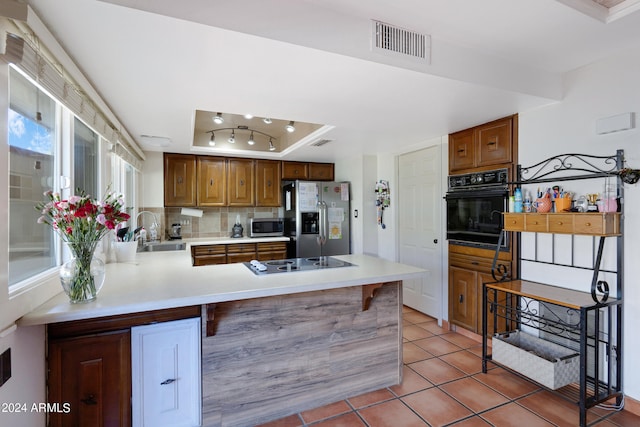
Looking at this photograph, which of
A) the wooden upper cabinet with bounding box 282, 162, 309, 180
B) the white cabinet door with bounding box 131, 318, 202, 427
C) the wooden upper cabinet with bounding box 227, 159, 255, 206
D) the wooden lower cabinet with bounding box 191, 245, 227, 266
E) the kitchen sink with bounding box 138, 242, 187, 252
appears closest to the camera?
the white cabinet door with bounding box 131, 318, 202, 427

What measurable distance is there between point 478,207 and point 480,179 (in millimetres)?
273

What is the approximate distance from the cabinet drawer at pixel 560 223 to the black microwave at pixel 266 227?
3665mm

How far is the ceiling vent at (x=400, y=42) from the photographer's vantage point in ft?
5.40

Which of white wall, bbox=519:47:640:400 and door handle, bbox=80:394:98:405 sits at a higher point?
white wall, bbox=519:47:640:400

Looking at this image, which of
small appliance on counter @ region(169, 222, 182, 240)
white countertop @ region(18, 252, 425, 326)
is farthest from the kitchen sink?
white countertop @ region(18, 252, 425, 326)

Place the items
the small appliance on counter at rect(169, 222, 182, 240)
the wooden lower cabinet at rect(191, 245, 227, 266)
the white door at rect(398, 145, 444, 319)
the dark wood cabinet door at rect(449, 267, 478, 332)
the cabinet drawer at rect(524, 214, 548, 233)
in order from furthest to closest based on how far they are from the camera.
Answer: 1. the small appliance on counter at rect(169, 222, 182, 240)
2. the wooden lower cabinet at rect(191, 245, 227, 266)
3. the white door at rect(398, 145, 444, 319)
4. the dark wood cabinet door at rect(449, 267, 478, 332)
5. the cabinet drawer at rect(524, 214, 548, 233)

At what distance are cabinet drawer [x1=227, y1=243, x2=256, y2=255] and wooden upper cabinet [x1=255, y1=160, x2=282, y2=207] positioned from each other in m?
0.70

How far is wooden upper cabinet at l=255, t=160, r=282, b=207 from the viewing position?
16.0 ft

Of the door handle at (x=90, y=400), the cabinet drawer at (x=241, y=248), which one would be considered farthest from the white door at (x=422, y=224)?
the door handle at (x=90, y=400)

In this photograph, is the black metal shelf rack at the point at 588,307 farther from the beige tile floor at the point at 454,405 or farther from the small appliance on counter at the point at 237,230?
the small appliance on counter at the point at 237,230

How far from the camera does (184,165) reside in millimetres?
4453

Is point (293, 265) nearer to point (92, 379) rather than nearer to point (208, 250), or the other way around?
point (92, 379)

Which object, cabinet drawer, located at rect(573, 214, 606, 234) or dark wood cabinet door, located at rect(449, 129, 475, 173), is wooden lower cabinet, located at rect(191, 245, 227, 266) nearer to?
dark wood cabinet door, located at rect(449, 129, 475, 173)

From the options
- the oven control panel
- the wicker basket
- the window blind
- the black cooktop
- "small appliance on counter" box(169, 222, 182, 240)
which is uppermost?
the window blind
